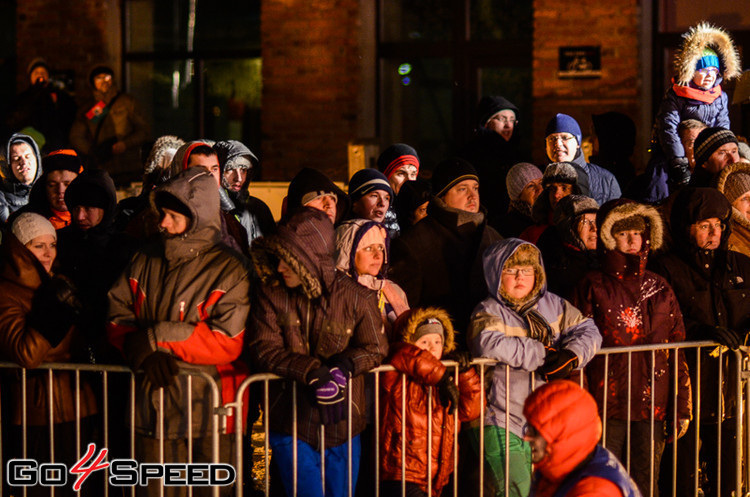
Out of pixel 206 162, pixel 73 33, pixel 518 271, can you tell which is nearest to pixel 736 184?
pixel 518 271

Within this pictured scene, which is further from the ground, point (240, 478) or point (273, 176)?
point (273, 176)

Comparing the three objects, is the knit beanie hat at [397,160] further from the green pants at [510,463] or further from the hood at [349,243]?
the green pants at [510,463]

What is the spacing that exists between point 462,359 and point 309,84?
6720mm

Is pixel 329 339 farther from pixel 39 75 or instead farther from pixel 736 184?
pixel 39 75

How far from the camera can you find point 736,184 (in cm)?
682

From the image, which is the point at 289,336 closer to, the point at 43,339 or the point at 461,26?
the point at 43,339

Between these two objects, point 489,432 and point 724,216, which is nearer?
point 489,432

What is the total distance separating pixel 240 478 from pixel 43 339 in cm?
128

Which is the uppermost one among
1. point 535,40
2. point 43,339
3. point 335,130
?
point 535,40

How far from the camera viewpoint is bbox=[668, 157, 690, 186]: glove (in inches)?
314

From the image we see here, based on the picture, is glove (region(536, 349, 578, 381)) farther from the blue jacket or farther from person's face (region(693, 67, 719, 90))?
person's face (region(693, 67, 719, 90))

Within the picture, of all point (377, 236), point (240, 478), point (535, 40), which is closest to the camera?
point (240, 478)

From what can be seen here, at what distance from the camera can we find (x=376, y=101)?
11.8m

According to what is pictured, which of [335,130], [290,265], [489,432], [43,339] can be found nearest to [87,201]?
[43,339]
